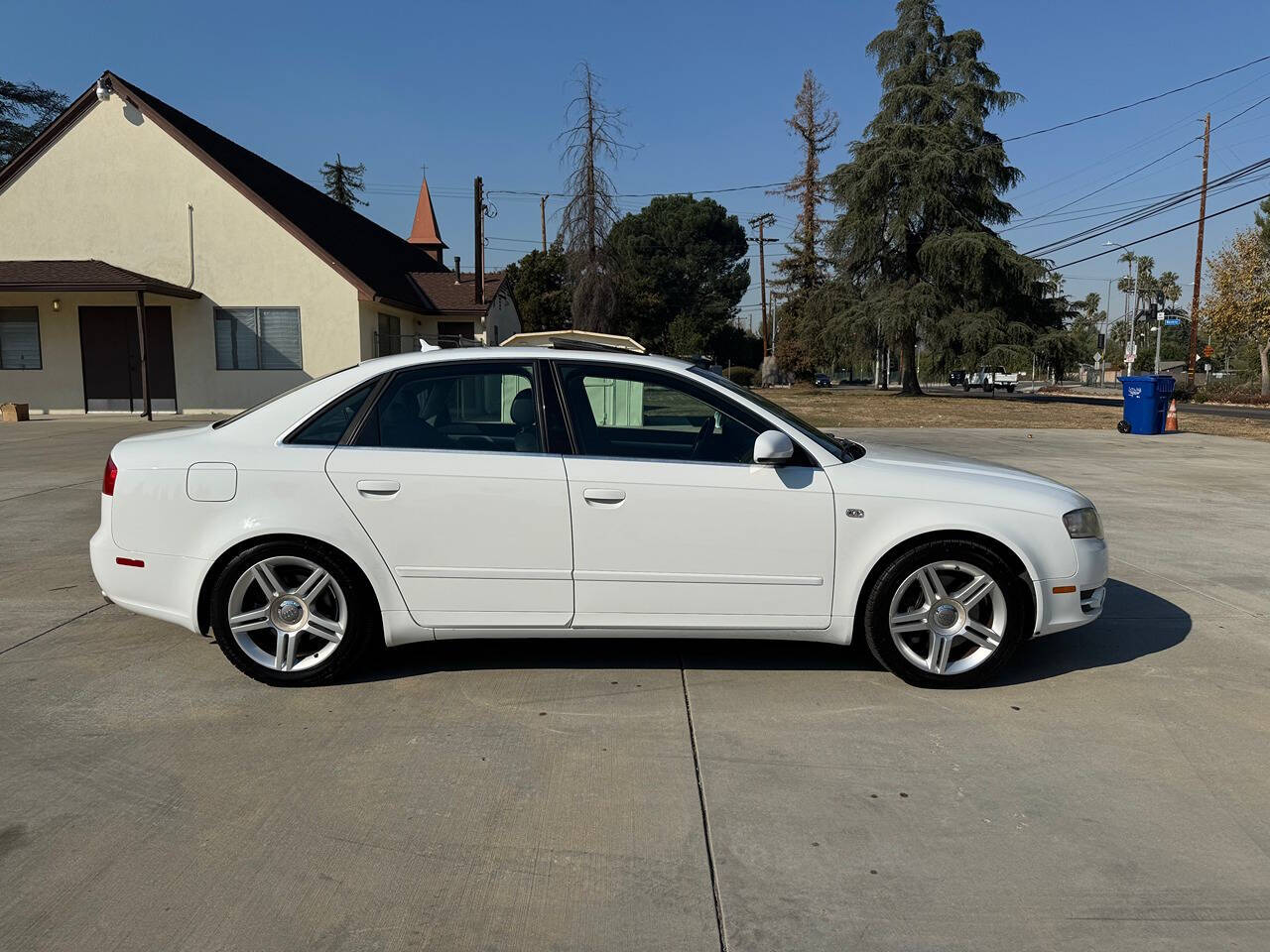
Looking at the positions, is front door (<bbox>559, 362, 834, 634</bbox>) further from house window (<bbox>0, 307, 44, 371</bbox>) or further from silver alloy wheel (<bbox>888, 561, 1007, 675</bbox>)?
house window (<bbox>0, 307, 44, 371</bbox>)

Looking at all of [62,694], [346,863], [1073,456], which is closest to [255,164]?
[1073,456]

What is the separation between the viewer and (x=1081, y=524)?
4461 mm

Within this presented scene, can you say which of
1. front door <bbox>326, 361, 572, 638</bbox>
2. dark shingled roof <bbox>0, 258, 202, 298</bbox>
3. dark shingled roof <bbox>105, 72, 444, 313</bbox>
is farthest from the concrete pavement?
dark shingled roof <bbox>105, 72, 444, 313</bbox>

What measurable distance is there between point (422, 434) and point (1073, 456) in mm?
13909

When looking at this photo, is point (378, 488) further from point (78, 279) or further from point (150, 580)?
point (78, 279)

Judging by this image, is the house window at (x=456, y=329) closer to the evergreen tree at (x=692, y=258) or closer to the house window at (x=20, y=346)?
the house window at (x=20, y=346)

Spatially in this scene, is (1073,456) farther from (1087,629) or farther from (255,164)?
(255,164)

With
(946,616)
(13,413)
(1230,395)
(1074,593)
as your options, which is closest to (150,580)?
(946,616)

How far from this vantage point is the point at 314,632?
4367 mm

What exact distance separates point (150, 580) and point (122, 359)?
2260cm

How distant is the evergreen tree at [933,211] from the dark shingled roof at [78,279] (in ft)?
89.8

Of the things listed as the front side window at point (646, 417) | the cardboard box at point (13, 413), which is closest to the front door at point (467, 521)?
the front side window at point (646, 417)

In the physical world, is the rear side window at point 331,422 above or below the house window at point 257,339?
below

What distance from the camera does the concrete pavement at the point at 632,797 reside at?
106 inches
